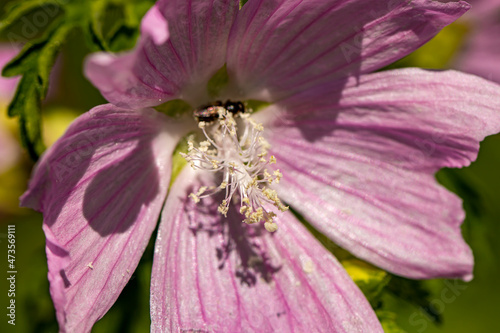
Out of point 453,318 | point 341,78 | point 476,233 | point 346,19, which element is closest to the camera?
point 346,19

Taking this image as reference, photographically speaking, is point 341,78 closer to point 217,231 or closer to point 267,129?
point 267,129

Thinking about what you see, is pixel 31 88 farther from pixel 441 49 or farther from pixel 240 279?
pixel 441 49

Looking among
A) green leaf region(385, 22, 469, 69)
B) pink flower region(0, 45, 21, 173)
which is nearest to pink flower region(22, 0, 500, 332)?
green leaf region(385, 22, 469, 69)

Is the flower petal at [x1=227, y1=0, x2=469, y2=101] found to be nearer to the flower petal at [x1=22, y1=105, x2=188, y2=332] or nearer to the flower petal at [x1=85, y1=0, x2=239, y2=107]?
the flower petal at [x1=85, y1=0, x2=239, y2=107]

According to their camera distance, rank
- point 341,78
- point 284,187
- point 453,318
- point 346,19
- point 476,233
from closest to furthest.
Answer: point 346,19, point 341,78, point 284,187, point 476,233, point 453,318

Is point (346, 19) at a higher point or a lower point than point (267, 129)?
higher

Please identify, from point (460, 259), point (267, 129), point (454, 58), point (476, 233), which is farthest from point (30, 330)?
point (454, 58)

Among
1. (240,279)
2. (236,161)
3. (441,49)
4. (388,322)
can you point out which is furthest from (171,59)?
(441,49)
